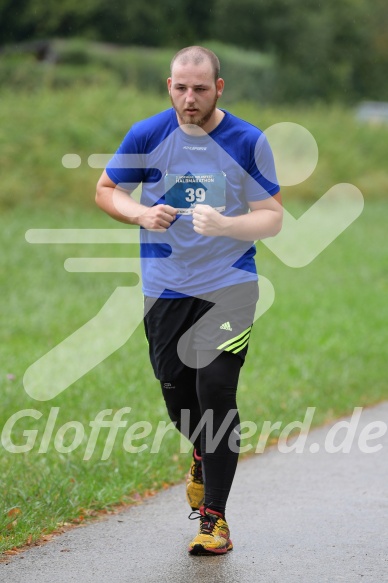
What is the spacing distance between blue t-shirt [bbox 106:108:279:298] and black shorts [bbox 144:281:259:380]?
0.15ft

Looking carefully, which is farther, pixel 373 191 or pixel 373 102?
pixel 373 102

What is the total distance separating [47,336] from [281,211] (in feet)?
22.9

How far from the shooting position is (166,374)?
17.2 feet

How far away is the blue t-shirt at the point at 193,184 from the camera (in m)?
5.04

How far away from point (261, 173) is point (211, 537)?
1.55 meters

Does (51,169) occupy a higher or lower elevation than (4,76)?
lower

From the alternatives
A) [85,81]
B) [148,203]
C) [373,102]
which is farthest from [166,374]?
[373,102]

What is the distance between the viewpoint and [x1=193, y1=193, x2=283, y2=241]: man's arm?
481 cm

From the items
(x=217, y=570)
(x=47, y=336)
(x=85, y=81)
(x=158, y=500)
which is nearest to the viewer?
(x=217, y=570)

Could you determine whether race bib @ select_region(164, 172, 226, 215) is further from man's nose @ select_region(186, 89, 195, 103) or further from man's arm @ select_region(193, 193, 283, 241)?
man's nose @ select_region(186, 89, 195, 103)

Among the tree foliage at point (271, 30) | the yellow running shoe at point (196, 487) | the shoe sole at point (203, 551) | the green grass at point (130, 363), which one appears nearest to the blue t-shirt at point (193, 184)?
the yellow running shoe at point (196, 487)

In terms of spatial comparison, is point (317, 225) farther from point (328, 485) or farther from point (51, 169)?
point (328, 485)

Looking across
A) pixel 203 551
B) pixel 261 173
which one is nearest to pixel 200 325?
pixel 261 173

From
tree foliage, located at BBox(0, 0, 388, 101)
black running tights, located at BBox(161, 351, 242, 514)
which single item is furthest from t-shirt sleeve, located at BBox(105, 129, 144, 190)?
tree foliage, located at BBox(0, 0, 388, 101)
